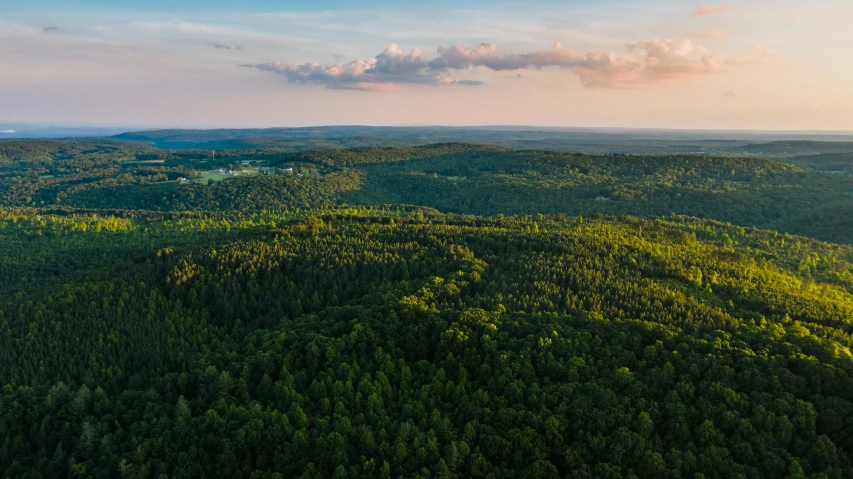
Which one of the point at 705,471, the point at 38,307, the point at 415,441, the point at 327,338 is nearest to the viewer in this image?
the point at 705,471

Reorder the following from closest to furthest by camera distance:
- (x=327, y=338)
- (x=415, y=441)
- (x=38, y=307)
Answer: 1. (x=415, y=441)
2. (x=327, y=338)
3. (x=38, y=307)

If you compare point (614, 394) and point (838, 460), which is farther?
point (614, 394)

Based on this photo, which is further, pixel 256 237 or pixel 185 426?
pixel 256 237

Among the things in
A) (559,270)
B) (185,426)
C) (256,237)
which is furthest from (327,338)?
(256,237)

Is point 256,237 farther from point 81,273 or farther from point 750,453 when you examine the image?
point 750,453

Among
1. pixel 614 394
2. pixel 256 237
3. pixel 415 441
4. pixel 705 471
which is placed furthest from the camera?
pixel 256 237

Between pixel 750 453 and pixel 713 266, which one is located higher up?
pixel 713 266

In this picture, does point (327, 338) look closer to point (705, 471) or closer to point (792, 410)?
point (705, 471)

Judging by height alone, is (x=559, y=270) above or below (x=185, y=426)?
above

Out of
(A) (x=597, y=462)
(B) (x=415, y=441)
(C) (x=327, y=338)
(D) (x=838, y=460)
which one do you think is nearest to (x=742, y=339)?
(D) (x=838, y=460)
